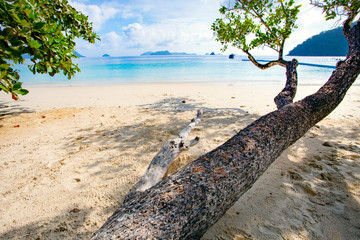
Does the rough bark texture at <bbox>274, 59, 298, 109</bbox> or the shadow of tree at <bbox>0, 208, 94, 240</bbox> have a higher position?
the rough bark texture at <bbox>274, 59, 298, 109</bbox>

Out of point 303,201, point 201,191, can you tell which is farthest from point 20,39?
point 303,201

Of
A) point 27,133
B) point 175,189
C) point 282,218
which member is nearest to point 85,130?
point 27,133

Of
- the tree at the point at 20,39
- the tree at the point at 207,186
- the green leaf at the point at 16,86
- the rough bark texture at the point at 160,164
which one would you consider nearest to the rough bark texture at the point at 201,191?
the tree at the point at 207,186

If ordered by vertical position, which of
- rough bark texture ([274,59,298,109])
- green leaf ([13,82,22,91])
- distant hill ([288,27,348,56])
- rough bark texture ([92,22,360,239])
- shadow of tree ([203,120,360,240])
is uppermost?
distant hill ([288,27,348,56])

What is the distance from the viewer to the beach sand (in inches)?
77.9

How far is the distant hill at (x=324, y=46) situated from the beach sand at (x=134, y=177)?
113m

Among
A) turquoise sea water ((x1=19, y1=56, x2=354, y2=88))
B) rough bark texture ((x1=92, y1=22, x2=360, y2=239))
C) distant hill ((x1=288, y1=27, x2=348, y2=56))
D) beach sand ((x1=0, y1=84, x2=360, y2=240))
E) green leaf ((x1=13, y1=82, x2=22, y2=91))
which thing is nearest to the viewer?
rough bark texture ((x1=92, y1=22, x2=360, y2=239))

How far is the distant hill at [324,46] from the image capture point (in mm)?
91338

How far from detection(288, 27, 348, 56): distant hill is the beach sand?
113 metres

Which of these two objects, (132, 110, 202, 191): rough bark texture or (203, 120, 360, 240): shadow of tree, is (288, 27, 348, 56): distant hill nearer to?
(203, 120, 360, 240): shadow of tree

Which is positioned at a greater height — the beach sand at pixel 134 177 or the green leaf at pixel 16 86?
the green leaf at pixel 16 86

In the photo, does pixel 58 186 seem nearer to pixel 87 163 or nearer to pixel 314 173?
pixel 87 163

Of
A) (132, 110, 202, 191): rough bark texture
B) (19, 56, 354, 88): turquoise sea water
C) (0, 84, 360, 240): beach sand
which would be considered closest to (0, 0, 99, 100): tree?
(0, 84, 360, 240): beach sand

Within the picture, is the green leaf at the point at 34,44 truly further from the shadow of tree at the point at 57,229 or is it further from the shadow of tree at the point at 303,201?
the shadow of tree at the point at 303,201
